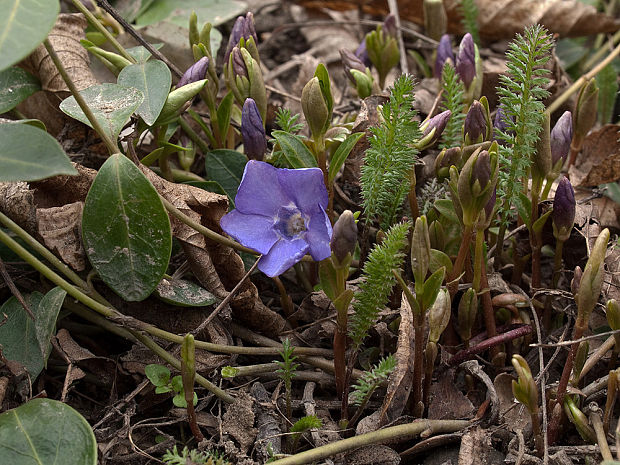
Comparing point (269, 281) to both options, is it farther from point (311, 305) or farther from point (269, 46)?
point (269, 46)

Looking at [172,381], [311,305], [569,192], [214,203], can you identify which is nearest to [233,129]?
[214,203]

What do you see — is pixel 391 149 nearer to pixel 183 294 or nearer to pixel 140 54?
pixel 183 294

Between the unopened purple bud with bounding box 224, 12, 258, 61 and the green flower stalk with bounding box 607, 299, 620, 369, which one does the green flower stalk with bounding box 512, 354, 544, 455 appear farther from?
the unopened purple bud with bounding box 224, 12, 258, 61

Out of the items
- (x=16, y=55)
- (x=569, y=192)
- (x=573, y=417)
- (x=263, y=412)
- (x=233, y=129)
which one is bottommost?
(x=263, y=412)

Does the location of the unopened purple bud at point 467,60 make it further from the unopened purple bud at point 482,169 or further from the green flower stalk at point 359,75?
the unopened purple bud at point 482,169

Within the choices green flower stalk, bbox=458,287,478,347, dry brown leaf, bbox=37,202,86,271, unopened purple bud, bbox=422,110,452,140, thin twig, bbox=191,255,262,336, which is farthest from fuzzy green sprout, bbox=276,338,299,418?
unopened purple bud, bbox=422,110,452,140

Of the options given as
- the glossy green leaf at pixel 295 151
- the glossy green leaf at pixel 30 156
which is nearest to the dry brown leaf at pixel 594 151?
the glossy green leaf at pixel 295 151
